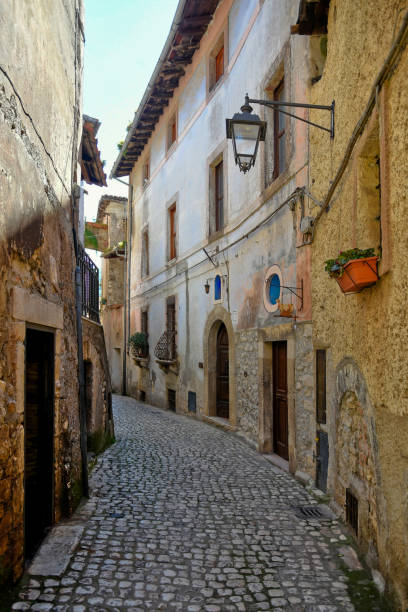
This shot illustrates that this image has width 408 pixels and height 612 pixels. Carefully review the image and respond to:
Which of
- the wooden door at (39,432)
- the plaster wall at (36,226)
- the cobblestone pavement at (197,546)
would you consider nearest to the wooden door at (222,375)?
the cobblestone pavement at (197,546)

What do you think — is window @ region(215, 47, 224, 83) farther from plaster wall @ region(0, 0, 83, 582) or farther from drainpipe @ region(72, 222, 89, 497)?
drainpipe @ region(72, 222, 89, 497)

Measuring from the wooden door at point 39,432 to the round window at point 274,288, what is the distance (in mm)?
3901

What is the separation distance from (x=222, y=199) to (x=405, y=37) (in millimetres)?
7816

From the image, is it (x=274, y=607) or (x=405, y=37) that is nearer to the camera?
(x=405, y=37)

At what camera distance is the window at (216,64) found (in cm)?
1096

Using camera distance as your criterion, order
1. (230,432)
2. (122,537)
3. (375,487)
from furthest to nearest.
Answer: (230,432)
(122,537)
(375,487)

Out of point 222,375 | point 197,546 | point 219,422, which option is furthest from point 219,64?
point 197,546

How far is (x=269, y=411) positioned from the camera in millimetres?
7812

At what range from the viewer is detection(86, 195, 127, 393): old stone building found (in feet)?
67.2

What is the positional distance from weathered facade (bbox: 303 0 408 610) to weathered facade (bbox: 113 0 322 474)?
880 mm

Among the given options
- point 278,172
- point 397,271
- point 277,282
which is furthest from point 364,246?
point 278,172

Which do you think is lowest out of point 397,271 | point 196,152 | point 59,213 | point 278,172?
point 397,271

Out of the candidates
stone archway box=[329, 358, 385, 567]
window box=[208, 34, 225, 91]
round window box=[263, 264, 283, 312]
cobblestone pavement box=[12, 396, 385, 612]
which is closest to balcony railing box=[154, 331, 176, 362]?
round window box=[263, 264, 283, 312]

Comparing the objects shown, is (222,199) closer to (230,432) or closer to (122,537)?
(230,432)
